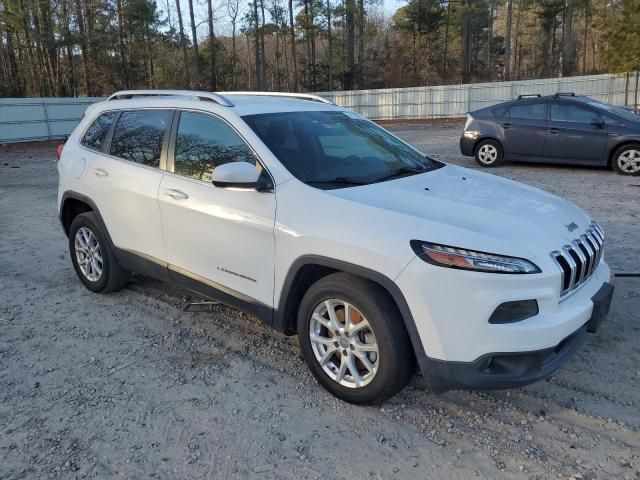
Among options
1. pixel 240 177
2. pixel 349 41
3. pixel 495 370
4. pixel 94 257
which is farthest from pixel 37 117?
pixel 349 41

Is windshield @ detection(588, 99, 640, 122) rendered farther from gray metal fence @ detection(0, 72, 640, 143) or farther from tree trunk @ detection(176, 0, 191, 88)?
tree trunk @ detection(176, 0, 191, 88)

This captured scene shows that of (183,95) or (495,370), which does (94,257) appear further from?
(495,370)

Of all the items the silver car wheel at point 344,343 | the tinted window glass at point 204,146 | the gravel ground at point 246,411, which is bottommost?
the gravel ground at point 246,411

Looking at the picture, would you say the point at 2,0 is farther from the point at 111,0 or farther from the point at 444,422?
the point at 444,422

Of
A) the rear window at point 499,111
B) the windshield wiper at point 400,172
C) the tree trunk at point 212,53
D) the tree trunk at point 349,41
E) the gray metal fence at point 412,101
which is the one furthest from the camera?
the tree trunk at point 349,41

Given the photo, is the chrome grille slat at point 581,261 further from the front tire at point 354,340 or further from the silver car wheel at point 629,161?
the silver car wheel at point 629,161

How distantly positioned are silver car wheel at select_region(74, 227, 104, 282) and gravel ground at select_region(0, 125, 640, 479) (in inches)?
14.8

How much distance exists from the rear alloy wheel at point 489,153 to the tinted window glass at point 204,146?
953 centimetres

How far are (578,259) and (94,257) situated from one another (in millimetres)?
4085

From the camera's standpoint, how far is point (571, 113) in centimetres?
1106

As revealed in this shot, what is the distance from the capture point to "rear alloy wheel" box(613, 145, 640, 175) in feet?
34.5

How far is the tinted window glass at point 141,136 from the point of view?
4.29 metres

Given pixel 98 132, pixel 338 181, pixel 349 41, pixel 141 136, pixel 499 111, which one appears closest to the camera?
pixel 338 181

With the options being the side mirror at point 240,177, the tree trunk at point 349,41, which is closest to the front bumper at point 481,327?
the side mirror at point 240,177
